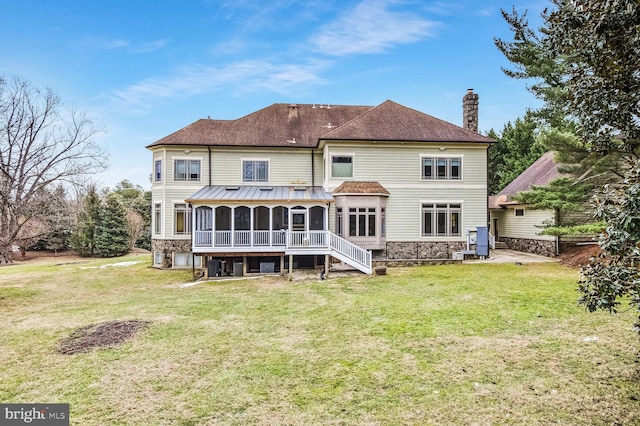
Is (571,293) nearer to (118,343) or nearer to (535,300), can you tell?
(535,300)

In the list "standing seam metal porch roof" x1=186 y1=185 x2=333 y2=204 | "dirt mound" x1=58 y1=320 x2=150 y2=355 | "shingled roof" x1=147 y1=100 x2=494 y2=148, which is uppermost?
"shingled roof" x1=147 y1=100 x2=494 y2=148

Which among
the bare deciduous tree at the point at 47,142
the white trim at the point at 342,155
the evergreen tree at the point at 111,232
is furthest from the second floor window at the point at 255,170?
the evergreen tree at the point at 111,232

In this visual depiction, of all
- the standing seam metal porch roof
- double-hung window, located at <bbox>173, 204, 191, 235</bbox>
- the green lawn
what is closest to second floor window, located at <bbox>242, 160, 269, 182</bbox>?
the standing seam metal porch roof

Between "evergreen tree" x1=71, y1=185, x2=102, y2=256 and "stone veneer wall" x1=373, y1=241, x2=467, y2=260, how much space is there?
2575cm

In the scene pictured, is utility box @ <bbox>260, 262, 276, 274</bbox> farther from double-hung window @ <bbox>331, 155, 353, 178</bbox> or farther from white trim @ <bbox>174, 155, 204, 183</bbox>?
white trim @ <bbox>174, 155, 204, 183</bbox>

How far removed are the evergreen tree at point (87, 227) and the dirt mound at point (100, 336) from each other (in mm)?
25226

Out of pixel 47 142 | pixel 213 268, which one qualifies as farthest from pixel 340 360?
pixel 47 142

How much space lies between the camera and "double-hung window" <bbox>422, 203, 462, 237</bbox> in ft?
59.6

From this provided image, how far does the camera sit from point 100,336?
25.4 ft

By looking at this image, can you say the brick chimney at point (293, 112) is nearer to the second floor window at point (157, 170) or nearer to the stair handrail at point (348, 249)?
the second floor window at point (157, 170)

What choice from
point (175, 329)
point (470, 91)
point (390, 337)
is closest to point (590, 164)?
point (470, 91)

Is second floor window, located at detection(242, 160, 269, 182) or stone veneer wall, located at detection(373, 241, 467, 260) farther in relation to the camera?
second floor window, located at detection(242, 160, 269, 182)

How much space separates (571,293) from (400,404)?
8.70 m

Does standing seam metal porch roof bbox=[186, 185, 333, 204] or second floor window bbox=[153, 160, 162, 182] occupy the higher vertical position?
second floor window bbox=[153, 160, 162, 182]
